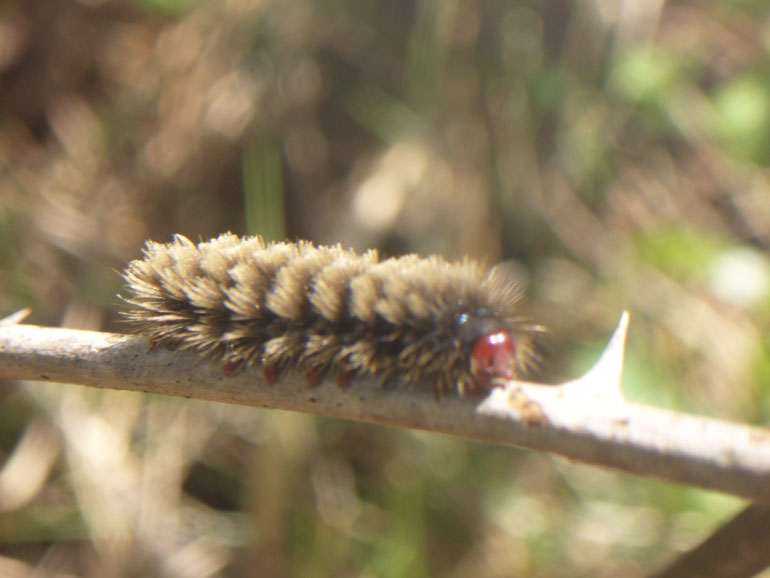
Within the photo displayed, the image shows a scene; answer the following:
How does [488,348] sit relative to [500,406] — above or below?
above

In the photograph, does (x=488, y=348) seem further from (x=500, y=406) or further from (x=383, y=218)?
(x=383, y=218)

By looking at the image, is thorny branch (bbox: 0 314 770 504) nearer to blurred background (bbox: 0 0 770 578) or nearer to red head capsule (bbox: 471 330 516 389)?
red head capsule (bbox: 471 330 516 389)

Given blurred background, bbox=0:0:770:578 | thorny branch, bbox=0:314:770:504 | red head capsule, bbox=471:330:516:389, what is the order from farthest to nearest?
1. blurred background, bbox=0:0:770:578
2. red head capsule, bbox=471:330:516:389
3. thorny branch, bbox=0:314:770:504

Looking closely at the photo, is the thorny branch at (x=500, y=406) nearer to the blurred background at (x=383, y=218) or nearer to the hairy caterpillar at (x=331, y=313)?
the hairy caterpillar at (x=331, y=313)

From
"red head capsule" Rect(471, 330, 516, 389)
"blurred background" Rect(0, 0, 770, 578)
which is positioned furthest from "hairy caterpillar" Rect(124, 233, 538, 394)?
"blurred background" Rect(0, 0, 770, 578)

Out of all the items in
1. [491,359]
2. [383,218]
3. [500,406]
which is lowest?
[500,406]

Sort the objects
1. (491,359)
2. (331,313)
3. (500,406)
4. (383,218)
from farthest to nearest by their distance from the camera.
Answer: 1. (383,218)
2. (331,313)
3. (491,359)
4. (500,406)

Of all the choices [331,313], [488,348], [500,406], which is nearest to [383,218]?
[331,313]
